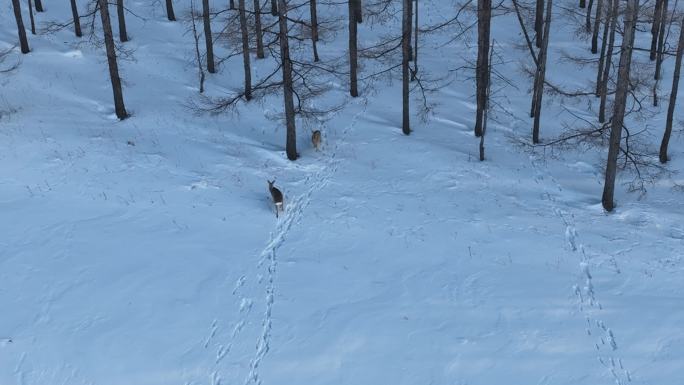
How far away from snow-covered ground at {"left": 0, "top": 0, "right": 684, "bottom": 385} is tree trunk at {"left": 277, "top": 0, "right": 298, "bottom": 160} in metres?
0.64

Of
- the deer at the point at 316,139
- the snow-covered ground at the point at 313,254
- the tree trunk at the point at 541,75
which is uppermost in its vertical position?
the tree trunk at the point at 541,75

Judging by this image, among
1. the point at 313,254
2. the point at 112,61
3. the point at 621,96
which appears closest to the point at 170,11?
the point at 112,61

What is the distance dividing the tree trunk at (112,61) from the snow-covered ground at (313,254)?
64 centimetres

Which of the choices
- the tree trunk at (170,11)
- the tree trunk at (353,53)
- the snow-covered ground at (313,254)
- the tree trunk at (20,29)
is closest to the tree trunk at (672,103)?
the snow-covered ground at (313,254)

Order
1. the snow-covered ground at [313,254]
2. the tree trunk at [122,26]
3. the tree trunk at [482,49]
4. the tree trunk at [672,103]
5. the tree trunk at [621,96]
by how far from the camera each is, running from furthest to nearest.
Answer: the tree trunk at [122,26]
the tree trunk at [482,49]
the tree trunk at [672,103]
the tree trunk at [621,96]
the snow-covered ground at [313,254]

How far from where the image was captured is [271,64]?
2523 centimetres

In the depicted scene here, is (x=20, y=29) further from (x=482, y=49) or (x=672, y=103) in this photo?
(x=672, y=103)

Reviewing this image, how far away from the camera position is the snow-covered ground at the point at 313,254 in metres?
9.33

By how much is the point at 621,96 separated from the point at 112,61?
49.4 ft

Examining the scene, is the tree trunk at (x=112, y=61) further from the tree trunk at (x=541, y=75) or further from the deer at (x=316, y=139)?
the tree trunk at (x=541, y=75)

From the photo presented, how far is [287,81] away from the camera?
15852 mm

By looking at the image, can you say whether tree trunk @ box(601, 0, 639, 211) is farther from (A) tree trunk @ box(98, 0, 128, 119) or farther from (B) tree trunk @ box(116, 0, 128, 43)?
(B) tree trunk @ box(116, 0, 128, 43)

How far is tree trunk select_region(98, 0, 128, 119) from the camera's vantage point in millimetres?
16491

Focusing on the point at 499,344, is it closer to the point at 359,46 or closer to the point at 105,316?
the point at 105,316
